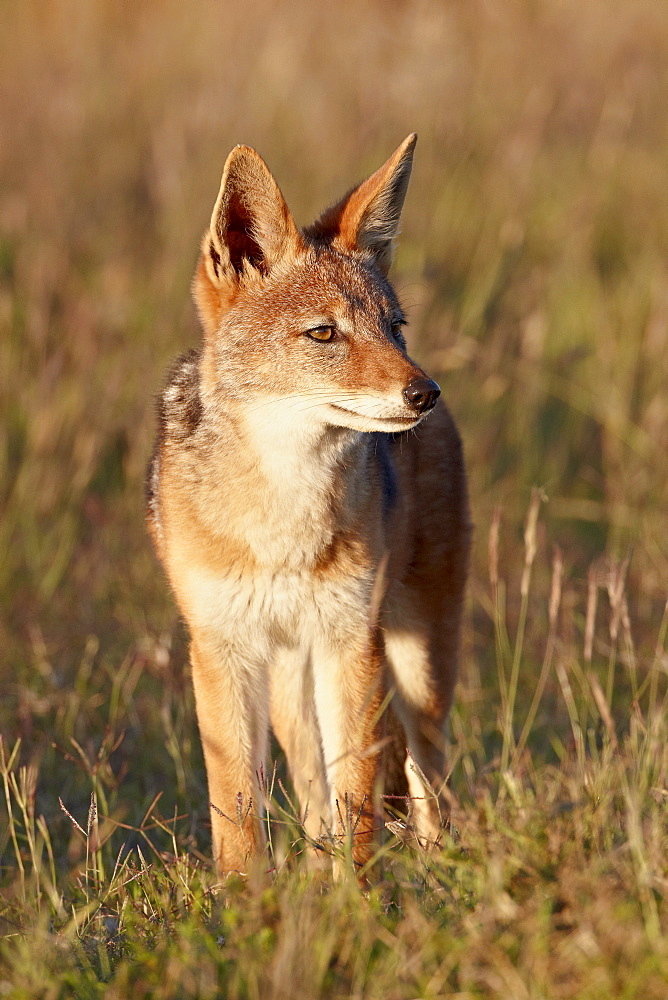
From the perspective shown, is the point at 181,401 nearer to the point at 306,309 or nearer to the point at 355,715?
the point at 306,309

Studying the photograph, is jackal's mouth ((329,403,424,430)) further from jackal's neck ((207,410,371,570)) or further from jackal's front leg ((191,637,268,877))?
jackal's front leg ((191,637,268,877))

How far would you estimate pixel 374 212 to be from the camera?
3.79m

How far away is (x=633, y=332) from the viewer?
788 centimetres

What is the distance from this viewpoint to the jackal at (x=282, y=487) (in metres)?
3.43

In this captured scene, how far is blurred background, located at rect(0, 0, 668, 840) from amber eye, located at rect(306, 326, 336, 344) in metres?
1.29

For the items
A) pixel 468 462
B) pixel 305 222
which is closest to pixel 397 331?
pixel 468 462

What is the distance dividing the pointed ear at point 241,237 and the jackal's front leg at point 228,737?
3.93 ft

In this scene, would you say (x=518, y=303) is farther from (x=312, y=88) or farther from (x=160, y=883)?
(x=160, y=883)

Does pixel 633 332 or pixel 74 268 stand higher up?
pixel 74 268

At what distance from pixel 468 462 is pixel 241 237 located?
363 cm

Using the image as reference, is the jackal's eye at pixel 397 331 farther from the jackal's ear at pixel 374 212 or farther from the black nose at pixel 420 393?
the black nose at pixel 420 393

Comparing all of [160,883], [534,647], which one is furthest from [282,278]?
[534,647]

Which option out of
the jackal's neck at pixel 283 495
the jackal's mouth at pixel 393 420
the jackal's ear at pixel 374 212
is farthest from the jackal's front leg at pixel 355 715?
the jackal's ear at pixel 374 212

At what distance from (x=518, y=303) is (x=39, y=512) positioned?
392cm
